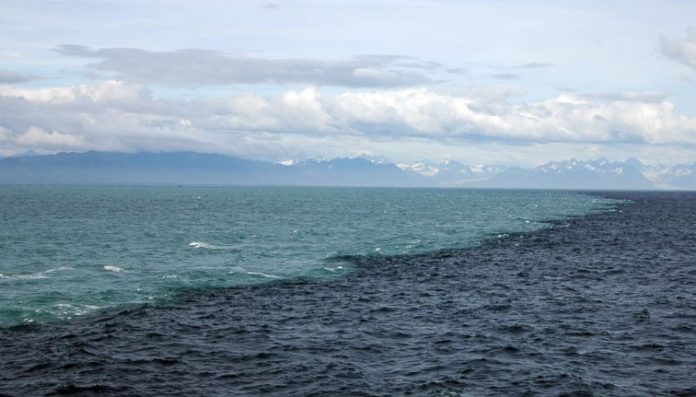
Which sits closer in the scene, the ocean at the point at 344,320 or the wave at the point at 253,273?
the ocean at the point at 344,320

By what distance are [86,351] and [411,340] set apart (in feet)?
54.1

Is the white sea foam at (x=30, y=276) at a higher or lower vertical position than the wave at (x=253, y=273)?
higher

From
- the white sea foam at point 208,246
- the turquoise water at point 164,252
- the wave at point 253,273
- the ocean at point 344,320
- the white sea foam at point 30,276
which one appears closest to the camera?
the ocean at point 344,320

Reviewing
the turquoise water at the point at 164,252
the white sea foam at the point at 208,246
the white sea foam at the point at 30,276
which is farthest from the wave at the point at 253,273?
the white sea foam at the point at 208,246

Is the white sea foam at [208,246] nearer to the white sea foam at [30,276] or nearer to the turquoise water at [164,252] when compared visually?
the turquoise water at [164,252]

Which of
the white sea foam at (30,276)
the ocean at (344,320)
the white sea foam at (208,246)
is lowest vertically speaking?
the ocean at (344,320)

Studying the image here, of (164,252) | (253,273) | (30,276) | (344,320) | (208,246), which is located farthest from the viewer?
(208,246)

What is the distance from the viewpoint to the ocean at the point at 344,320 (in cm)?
2934

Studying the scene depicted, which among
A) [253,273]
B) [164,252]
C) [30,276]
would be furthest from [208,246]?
[30,276]

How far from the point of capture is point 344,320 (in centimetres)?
4125

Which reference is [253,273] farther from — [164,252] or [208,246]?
[208,246]

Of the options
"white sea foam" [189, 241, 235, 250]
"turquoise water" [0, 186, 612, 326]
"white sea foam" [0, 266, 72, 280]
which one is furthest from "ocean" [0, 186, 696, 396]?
"white sea foam" [189, 241, 235, 250]

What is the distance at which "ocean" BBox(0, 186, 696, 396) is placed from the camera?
96.3ft

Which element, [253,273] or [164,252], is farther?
[164,252]
